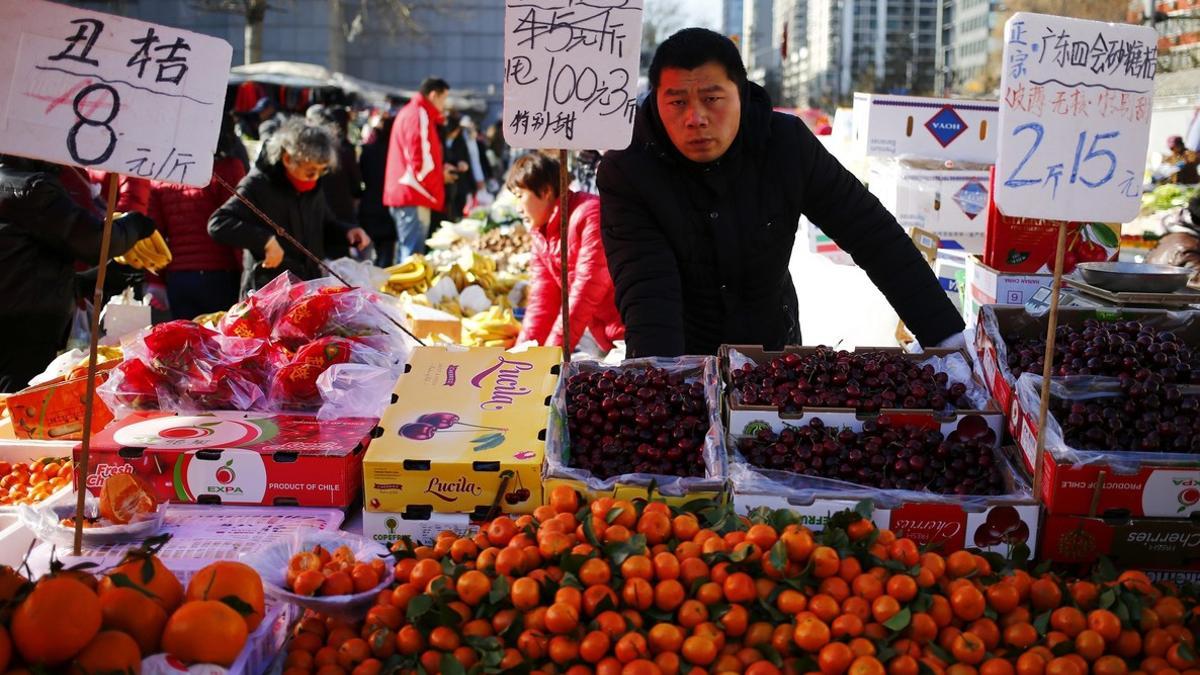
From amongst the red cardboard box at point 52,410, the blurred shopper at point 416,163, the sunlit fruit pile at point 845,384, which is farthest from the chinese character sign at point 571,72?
the blurred shopper at point 416,163

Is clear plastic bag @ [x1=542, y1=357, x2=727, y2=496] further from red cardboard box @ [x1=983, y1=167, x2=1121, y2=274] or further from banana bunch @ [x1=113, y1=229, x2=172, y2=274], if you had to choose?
banana bunch @ [x1=113, y1=229, x2=172, y2=274]

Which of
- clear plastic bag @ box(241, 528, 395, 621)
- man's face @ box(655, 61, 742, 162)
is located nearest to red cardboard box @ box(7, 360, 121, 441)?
clear plastic bag @ box(241, 528, 395, 621)

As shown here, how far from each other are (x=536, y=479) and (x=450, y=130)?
38.9ft

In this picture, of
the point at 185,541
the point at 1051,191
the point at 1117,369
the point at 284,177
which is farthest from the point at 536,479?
the point at 284,177

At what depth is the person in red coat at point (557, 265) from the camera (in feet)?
13.3

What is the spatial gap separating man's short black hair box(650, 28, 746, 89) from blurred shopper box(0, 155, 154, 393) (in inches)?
100

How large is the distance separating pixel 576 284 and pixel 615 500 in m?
2.26

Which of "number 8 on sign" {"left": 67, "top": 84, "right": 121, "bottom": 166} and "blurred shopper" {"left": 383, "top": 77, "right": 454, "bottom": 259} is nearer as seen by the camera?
"number 8 on sign" {"left": 67, "top": 84, "right": 121, "bottom": 166}

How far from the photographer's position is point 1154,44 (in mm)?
2043

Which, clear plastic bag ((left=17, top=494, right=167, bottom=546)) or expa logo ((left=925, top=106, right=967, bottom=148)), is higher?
expa logo ((left=925, top=106, right=967, bottom=148))

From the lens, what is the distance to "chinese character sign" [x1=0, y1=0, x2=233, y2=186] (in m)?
1.86

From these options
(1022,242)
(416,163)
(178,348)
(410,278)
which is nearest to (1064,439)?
(1022,242)

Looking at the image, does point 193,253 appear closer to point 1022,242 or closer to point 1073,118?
point 1022,242

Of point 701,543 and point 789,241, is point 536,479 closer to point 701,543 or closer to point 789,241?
point 701,543
